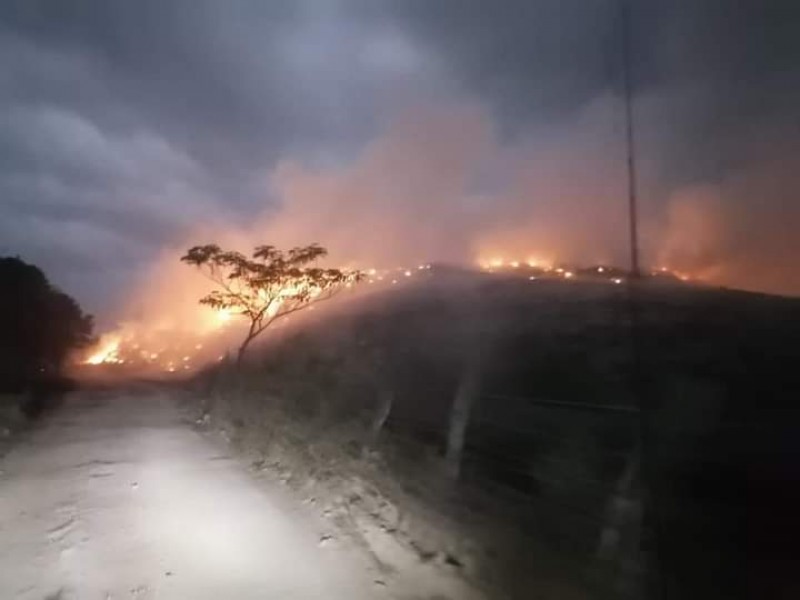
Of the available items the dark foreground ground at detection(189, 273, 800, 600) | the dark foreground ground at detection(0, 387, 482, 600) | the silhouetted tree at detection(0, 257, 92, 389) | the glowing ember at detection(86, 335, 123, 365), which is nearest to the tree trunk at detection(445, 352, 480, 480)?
the dark foreground ground at detection(189, 273, 800, 600)

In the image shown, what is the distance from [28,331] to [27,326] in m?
0.31

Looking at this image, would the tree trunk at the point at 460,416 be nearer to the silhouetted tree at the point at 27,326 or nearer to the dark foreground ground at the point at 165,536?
the dark foreground ground at the point at 165,536

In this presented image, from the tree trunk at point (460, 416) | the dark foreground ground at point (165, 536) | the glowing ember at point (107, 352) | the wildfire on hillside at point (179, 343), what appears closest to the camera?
the dark foreground ground at point (165, 536)

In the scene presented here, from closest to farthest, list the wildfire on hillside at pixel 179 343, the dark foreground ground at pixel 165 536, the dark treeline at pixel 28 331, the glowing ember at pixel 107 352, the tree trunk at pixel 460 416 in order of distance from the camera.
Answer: the dark foreground ground at pixel 165 536 → the tree trunk at pixel 460 416 → the dark treeline at pixel 28 331 → the wildfire on hillside at pixel 179 343 → the glowing ember at pixel 107 352

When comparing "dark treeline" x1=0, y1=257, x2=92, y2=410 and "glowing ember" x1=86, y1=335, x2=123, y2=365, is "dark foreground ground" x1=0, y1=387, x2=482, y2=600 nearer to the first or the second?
"dark treeline" x1=0, y1=257, x2=92, y2=410

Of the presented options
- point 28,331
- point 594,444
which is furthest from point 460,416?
point 28,331

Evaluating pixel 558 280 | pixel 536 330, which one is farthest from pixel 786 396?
pixel 558 280

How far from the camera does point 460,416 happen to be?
8805mm

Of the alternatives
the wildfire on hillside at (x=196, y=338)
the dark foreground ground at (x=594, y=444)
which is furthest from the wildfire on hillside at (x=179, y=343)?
the dark foreground ground at (x=594, y=444)

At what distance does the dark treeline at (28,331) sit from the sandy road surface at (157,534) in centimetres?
1797

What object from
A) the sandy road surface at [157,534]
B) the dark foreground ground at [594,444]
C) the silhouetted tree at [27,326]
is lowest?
the sandy road surface at [157,534]

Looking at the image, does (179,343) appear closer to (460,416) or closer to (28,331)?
(28,331)

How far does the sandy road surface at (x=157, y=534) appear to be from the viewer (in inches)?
264

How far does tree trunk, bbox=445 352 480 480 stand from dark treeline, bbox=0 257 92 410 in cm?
2396
